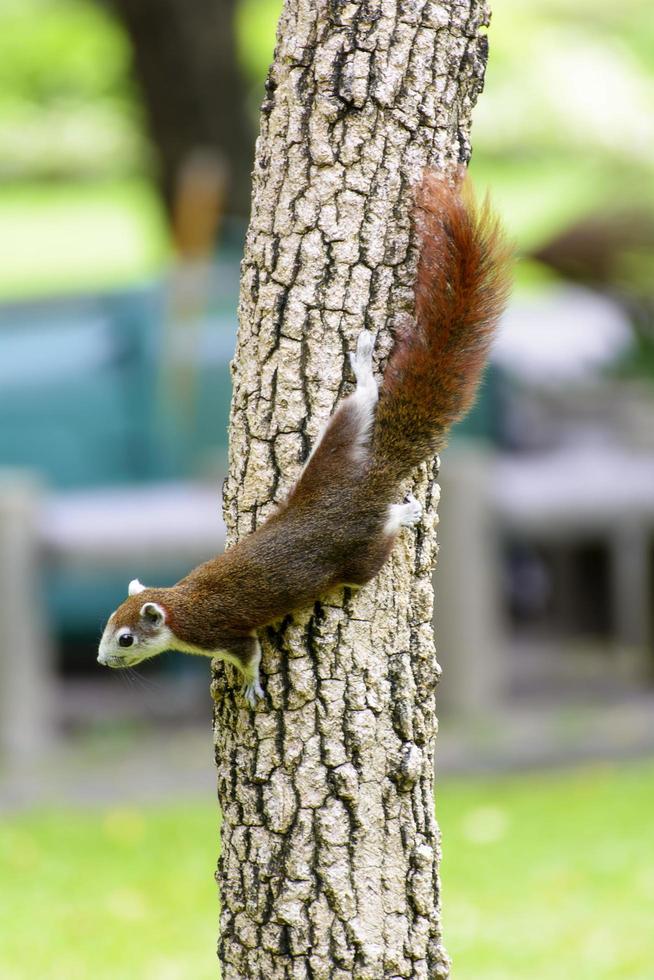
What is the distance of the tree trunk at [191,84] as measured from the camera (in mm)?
7281

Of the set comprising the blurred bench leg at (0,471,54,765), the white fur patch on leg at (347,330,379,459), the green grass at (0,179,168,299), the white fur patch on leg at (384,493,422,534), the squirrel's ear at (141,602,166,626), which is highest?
the green grass at (0,179,168,299)

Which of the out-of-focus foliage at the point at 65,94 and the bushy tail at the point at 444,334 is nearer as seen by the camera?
the bushy tail at the point at 444,334

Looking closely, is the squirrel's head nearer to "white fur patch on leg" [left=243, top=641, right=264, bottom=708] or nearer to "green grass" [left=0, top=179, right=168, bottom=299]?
"white fur patch on leg" [left=243, top=641, right=264, bottom=708]

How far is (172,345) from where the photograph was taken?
5605 millimetres

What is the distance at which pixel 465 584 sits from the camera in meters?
4.96

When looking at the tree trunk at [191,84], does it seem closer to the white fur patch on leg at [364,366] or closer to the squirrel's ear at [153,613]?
the white fur patch on leg at [364,366]

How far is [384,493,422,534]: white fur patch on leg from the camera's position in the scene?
1846 mm

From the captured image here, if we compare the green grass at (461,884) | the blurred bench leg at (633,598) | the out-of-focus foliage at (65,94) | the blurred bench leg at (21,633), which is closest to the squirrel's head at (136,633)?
the green grass at (461,884)

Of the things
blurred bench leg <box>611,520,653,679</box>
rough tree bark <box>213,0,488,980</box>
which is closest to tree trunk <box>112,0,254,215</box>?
blurred bench leg <box>611,520,653,679</box>

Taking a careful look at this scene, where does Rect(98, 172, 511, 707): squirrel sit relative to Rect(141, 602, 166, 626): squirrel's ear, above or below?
above

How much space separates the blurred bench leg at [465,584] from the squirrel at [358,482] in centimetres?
308

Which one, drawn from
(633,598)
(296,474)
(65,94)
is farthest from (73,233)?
(296,474)

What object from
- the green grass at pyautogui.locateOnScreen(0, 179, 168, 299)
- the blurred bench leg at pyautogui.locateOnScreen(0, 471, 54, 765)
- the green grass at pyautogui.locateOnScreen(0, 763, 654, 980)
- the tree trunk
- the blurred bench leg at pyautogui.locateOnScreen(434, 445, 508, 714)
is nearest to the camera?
the green grass at pyautogui.locateOnScreen(0, 763, 654, 980)

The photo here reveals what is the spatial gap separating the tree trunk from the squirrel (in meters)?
5.74
